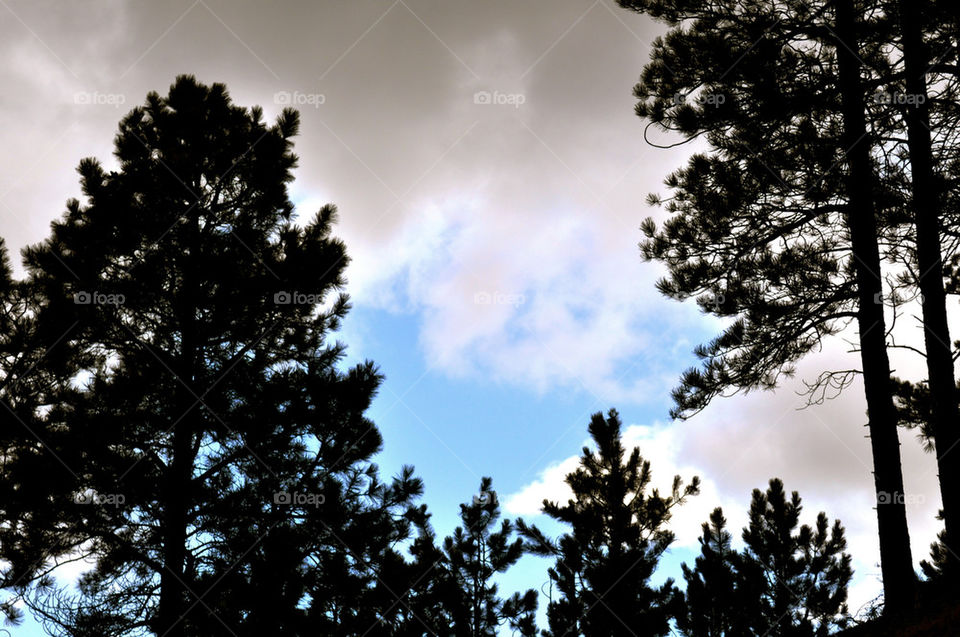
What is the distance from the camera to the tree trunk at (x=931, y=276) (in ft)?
20.5

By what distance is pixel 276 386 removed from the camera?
8055 mm

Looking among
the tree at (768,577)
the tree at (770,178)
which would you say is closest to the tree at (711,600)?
the tree at (768,577)

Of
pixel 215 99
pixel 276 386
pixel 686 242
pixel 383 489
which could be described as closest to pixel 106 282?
pixel 276 386

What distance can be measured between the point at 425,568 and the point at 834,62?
789 centimetres

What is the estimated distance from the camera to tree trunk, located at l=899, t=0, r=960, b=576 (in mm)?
6250

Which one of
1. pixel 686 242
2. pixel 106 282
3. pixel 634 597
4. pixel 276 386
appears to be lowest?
pixel 634 597

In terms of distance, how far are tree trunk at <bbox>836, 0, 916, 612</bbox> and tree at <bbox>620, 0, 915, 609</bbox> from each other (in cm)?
2

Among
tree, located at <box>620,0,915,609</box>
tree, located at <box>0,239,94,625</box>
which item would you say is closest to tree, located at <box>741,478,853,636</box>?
tree, located at <box>620,0,915,609</box>

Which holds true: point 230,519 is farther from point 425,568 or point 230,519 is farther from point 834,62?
point 834,62

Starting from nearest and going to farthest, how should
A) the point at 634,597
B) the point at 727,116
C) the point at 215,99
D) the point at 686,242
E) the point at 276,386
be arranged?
the point at 727,116 < the point at 276,386 < the point at 686,242 < the point at 215,99 < the point at 634,597

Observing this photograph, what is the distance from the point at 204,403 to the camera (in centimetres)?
796

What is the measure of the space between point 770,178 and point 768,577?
28.7 feet

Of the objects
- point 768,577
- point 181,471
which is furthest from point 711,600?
point 181,471

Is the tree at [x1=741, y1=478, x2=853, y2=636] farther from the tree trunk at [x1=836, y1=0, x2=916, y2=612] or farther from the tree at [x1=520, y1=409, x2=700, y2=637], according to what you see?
the tree trunk at [x1=836, y1=0, x2=916, y2=612]
